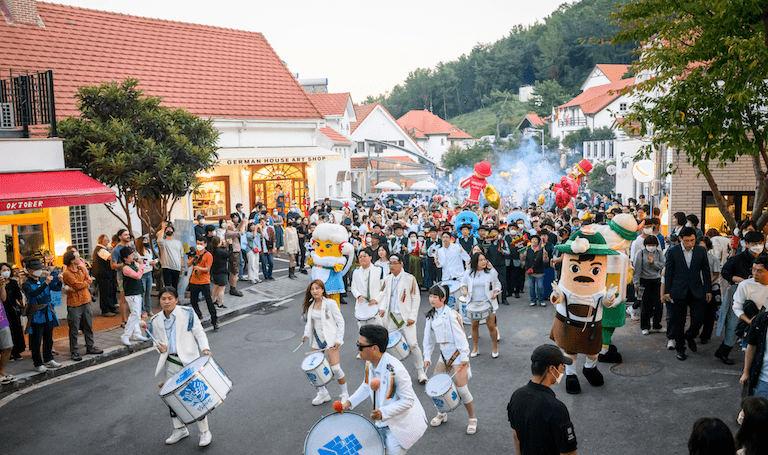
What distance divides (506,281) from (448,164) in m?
43.2

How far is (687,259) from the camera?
927 cm

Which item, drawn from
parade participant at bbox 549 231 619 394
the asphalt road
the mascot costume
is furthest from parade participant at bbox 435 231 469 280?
parade participant at bbox 549 231 619 394

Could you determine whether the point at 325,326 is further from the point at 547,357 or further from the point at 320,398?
the point at 547,357

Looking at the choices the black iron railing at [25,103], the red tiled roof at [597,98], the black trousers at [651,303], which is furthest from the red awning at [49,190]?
the red tiled roof at [597,98]

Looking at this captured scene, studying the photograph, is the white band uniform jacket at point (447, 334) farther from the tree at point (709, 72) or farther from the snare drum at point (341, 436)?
the tree at point (709, 72)

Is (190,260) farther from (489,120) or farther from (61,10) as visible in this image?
(489,120)

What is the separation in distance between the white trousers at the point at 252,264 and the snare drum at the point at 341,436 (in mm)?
11170

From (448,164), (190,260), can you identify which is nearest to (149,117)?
(190,260)

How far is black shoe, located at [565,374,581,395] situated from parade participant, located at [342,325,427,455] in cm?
345

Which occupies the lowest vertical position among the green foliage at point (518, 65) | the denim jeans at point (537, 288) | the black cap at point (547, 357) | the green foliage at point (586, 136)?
the denim jeans at point (537, 288)

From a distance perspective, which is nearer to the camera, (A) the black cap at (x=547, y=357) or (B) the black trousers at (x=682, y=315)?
(A) the black cap at (x=547, y=357)

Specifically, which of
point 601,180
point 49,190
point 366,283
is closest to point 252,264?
point 49,190

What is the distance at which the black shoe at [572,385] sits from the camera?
7.88 meters

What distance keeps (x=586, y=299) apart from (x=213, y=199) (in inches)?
670
